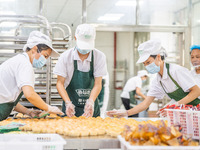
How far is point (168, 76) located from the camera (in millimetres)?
2600

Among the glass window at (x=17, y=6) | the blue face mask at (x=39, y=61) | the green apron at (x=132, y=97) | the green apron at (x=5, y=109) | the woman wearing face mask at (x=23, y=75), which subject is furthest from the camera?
the green apron at (x=132, y=97)

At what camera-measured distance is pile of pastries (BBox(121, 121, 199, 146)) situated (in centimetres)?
141

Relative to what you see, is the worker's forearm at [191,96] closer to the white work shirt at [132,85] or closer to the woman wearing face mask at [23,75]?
the woman wearing face mask at [23,75]

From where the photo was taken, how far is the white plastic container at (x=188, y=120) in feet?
5.59

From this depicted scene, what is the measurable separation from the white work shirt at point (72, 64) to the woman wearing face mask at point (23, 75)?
0.34 meters

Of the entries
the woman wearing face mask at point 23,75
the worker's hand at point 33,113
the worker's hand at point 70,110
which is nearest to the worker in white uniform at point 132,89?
the worker's hand at point 70,110

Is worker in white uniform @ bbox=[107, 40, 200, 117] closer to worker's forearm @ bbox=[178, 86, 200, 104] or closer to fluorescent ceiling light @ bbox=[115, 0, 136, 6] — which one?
worker's forearm @ bbox=[178, 86, 200, 104]

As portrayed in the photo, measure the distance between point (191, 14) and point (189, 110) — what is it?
431 cm

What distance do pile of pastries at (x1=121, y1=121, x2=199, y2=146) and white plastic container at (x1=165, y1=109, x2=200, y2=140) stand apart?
233 millimetres

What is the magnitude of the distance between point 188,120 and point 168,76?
92 centimetres

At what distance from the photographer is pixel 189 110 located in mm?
1714

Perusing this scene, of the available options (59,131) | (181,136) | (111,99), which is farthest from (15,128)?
(111,99)

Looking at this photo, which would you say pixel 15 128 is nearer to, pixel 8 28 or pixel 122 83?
pixel 8 28

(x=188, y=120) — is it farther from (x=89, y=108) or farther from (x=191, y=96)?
(x=89, y=108)
